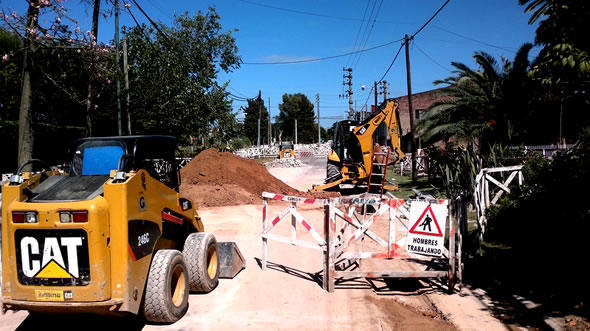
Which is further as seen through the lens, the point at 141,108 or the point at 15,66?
the point at 141,108

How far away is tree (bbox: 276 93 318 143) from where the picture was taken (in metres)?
110

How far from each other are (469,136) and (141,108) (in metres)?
16.5

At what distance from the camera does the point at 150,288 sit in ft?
16.5

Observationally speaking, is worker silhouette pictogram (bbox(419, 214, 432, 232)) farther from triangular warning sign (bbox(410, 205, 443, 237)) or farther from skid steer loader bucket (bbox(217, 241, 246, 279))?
skid steer loader bucket (bbox(217, 241, 246, 279))

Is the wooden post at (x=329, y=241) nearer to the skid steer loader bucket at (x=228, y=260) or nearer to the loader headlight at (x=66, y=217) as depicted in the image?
the skid steer loader bucket at (x=228, y=260)

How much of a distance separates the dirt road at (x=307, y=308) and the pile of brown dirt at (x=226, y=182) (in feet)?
31.1

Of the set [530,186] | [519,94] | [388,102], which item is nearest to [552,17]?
[530,186]

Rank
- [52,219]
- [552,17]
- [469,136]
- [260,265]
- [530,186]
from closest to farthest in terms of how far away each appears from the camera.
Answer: [52,219] < [552,17] < [260,265] < [530,186] < [469,136]

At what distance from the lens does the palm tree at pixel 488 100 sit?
19.8 metres

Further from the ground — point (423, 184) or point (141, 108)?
point (141, 108)

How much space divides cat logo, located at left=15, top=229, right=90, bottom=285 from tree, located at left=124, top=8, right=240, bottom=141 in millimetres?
→ 16018

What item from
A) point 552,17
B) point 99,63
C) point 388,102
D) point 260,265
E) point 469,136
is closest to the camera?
point 552,17

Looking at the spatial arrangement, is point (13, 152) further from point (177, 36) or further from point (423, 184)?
point (423, 184)

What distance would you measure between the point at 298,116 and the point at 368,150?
9291 cm
